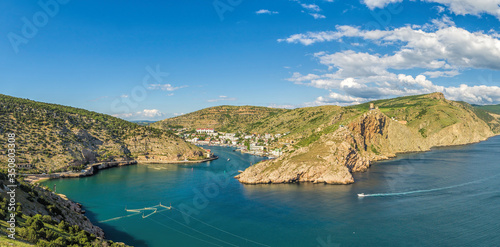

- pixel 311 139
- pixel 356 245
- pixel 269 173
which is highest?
pixel 311 139

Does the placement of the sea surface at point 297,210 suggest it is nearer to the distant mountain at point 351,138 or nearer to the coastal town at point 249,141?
the distant mountain at point 351,138

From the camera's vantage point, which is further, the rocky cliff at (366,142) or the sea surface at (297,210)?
the rocky cliff at (366,142)

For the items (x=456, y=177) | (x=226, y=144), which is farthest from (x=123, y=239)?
(x=226, y=144)

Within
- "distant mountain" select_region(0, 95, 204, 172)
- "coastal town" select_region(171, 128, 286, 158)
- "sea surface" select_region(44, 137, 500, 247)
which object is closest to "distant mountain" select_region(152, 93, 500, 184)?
"sea surface" select_region(44, 137, 500, 247)

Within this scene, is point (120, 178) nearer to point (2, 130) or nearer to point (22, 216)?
point (2, 130)

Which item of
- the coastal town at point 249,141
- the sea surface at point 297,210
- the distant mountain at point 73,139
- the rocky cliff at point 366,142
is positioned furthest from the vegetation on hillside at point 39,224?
the coastal town at point 249,141

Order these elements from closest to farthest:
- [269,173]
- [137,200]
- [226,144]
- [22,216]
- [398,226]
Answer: [22,216] < [398,226] < [137,200] < [269,173] < [226,144]

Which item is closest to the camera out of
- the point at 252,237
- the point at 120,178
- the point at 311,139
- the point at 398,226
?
the point at 252,237
